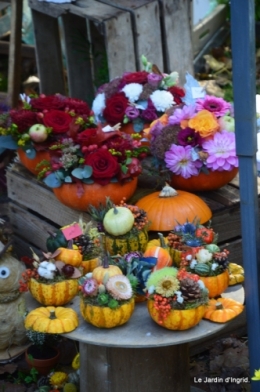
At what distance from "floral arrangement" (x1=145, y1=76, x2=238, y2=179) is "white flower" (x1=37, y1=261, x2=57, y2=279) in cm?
101

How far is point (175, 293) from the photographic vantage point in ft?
8.69

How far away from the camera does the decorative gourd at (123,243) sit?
10.1 ft

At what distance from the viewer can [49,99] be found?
3975 mm

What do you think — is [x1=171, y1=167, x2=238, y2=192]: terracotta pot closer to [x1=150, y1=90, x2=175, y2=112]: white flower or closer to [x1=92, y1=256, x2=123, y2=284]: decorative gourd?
[x1=150, y1=90, x2=175, y2=112]: white flower

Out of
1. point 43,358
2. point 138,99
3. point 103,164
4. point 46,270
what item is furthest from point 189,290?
point 138,99

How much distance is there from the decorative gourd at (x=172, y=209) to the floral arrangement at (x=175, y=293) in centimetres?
62

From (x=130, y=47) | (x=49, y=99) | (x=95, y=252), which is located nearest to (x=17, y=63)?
(x=130, y=47)

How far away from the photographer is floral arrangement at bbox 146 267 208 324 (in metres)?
2.63

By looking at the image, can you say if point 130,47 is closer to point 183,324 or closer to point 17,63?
point 17,63

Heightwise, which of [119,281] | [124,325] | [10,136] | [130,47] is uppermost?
[130,47]

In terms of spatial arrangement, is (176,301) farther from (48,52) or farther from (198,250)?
(48,52)

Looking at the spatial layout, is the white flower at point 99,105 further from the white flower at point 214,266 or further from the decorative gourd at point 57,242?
the white flower at point 214,266

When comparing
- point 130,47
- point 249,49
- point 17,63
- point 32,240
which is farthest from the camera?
point 17,63

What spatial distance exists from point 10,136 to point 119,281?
58.9 inches
